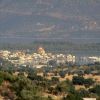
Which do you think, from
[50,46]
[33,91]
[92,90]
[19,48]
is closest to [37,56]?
[19,48]

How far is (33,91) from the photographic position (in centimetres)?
3136

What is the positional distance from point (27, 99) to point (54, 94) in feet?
18.6

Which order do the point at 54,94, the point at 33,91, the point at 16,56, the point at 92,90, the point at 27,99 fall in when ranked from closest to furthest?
the point at 27,99 → the point at 33,91 → the point at 54,94 → the point at 92,90 → the point at 16,56

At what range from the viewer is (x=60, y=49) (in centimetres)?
16588

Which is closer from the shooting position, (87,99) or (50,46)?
(87,99)

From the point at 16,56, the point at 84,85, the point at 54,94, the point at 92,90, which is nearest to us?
the point at 54,94

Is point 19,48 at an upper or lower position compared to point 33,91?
upper

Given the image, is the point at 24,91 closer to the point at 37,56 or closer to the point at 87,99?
the point at 87,99

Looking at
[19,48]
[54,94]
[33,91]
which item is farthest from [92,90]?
[19,48]

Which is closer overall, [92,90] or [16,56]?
[92,90]

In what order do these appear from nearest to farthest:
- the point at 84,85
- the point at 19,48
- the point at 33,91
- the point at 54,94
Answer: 1. the point at 33,91
2. the point at 54,94
3. the point at 84,85
4. the point at 19,48

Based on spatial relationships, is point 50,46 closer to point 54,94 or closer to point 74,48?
point 74,48

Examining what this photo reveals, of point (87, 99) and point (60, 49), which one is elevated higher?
point (60, 49)

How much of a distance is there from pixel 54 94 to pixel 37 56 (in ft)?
309
